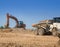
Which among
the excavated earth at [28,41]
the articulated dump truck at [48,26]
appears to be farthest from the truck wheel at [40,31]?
the excavated earth at [28,41]

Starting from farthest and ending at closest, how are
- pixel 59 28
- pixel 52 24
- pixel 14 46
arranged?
pixel 52 24 < pixel 59 28 < pixel 14 46

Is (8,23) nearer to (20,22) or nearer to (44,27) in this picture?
(20,22)

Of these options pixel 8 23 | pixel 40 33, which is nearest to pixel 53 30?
pixel 40 33

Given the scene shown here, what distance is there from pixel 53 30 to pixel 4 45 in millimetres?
12210

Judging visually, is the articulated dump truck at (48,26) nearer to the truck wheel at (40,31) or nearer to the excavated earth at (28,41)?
the truck wheel at (40,31)

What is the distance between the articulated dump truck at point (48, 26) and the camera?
79.6 feet

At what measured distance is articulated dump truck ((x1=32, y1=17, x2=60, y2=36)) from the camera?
79.6 ft

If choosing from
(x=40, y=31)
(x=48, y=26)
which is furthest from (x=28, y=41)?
(x=40, y=31)

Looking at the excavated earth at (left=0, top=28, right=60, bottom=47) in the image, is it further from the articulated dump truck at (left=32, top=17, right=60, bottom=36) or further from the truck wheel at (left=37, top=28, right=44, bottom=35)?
the truck wheel at (left=37, top=28, right=44, bottom=35)

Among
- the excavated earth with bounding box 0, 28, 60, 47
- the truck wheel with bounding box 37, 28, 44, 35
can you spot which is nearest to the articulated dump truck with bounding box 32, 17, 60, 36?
the truck wheel with bounding box 37, 28, 44, 35

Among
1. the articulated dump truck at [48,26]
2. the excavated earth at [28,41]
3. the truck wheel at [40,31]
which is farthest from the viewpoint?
the truck wheel at [40,31]

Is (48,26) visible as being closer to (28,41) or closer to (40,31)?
(40,31)

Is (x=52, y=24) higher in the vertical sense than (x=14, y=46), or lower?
higher

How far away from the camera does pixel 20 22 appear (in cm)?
4794
